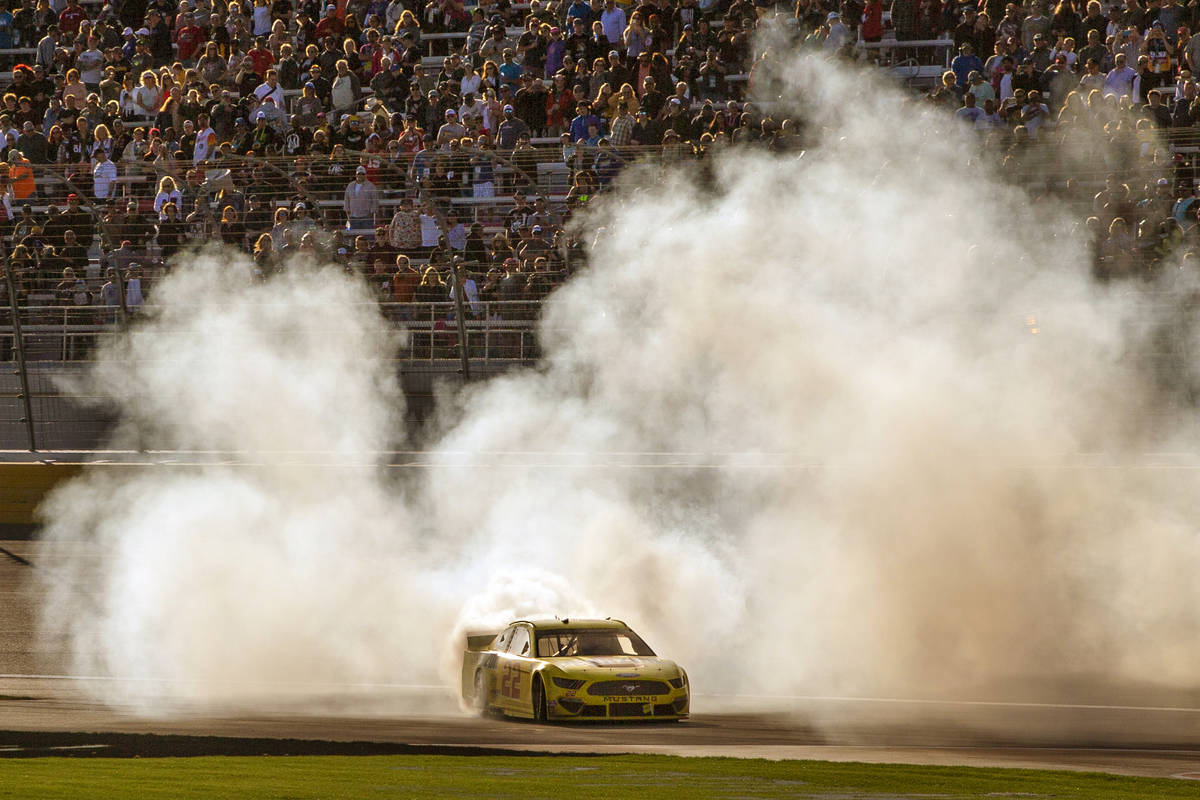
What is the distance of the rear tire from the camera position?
547 inches

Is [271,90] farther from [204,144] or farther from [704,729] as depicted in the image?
[704,729]

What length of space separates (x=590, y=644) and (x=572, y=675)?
67 centimetres

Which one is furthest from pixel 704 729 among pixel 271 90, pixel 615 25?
pixel 271 90

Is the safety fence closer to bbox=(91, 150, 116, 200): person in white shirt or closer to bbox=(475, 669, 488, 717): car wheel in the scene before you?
bbox=(91, 150, 116, 200): person in white shirt

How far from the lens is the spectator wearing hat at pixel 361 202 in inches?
786

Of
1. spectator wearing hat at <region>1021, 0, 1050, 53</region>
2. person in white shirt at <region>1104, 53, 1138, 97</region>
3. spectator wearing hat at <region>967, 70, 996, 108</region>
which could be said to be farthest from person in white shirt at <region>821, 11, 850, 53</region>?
person in white shirt at <region>1104, 53, 1138, 97</region>

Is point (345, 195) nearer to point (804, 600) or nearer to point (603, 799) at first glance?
point (804, 600)

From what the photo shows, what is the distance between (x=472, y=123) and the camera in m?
23.2

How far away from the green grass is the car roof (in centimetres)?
280

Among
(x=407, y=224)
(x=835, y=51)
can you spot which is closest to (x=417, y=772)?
(x=407, y=224)

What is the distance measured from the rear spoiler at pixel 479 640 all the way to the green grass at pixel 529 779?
10.6 ft

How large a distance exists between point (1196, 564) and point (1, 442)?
42.1 ft

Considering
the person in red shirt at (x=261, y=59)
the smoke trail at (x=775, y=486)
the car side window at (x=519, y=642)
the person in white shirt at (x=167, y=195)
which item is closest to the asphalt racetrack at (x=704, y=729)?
the car side window at (x=519, y=642)

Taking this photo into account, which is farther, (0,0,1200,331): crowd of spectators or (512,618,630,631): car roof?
(0,0,1200,331): crowd of spectators
